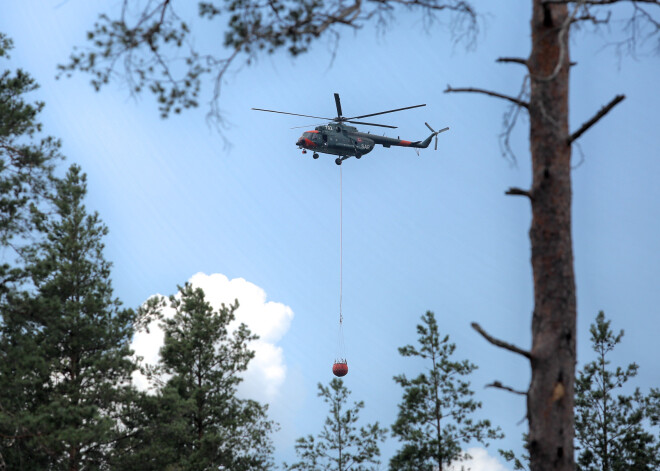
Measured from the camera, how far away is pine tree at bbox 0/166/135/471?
17.6m

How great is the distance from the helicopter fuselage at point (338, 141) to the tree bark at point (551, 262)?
27426 millimetres

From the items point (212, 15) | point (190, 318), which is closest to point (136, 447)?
point (190, 318)

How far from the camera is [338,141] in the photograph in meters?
34.3

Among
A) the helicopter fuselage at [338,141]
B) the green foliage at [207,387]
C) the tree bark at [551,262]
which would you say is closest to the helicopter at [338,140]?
the helicopter fuselage at [338,141]

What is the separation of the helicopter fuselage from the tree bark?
27.4 metres

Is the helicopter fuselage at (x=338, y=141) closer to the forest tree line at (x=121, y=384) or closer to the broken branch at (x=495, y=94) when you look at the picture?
the forest tree line at (x=121, y=384)

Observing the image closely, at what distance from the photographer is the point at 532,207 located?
242 inches

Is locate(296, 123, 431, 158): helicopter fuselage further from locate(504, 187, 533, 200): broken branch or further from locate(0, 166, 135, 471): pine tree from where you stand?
locate(504, 187, 533, 200): broken branch

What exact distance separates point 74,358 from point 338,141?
17668 millimetres

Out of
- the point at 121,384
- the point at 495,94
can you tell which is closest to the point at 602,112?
the point at 495,94

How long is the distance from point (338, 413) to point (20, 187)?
60.0 feet

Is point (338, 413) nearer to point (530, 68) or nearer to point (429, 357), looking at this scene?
point (429, 357)

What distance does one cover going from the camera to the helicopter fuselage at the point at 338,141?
33.6 m

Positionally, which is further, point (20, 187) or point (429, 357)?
point (429, 357)
